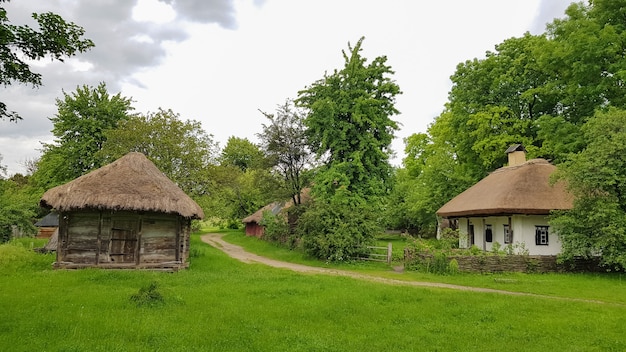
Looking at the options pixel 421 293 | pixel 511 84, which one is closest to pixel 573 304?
pixel 421 293

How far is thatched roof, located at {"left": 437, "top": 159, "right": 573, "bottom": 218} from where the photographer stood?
77.9 feet

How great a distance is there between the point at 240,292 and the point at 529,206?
17.1 m

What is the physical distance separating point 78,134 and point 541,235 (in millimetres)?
38702

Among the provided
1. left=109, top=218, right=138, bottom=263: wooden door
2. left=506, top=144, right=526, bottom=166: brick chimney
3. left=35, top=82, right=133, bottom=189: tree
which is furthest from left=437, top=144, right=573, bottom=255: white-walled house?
left=35, top=82, right=133, bottom=189: tree

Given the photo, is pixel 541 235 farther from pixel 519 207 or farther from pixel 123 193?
pixel 123 193

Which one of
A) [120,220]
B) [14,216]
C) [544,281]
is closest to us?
[544,281]

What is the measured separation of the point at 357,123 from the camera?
29.4 m

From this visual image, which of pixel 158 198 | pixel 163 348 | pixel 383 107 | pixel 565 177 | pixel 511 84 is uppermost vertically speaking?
pixel 511 84

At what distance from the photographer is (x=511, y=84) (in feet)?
107

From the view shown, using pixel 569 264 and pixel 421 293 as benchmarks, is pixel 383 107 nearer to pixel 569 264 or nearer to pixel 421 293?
pixel 569 264

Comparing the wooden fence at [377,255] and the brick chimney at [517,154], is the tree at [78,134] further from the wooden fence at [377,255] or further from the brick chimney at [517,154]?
the brick chimney at [517,154]

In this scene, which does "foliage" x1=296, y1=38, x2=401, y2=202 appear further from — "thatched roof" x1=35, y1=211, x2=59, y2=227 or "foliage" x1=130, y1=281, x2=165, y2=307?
"thatched roof" x1=35, y1=211, x2=59, y2=227

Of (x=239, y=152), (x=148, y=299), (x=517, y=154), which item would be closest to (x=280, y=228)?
(x=517, y=154)

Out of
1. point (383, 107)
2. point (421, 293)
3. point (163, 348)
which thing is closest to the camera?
point (163, 348)
